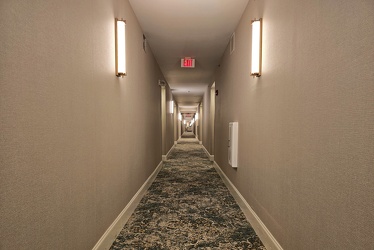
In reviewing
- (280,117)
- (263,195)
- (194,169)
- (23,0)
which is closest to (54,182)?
(23,0)

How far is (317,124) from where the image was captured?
130 centimetres

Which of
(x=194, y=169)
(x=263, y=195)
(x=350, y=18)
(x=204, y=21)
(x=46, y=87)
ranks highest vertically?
(x=204, y=21)

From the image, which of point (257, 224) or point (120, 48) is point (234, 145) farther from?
point (120, 48)

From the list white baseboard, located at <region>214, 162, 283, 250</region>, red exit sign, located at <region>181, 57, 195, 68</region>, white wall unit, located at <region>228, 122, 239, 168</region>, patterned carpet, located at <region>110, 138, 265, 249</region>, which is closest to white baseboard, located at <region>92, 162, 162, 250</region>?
patterned carpet, located at <region>110, 138, 265, 249</region>

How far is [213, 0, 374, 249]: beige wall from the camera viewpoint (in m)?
0.99

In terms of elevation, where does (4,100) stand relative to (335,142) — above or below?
above

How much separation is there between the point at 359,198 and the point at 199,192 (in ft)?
9.54

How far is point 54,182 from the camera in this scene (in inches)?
48.7

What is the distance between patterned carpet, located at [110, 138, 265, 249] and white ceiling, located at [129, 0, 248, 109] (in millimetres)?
2907

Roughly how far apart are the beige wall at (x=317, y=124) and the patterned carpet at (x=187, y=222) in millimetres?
386

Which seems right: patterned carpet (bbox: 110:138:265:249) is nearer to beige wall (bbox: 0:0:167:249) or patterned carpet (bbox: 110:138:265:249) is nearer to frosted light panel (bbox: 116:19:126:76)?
beige wall (bbox: 0:0:167:249)

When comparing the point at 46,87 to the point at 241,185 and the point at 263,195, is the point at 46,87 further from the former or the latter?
the point at 241,185

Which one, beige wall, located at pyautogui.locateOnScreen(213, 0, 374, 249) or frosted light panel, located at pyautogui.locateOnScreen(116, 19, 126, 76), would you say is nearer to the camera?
beige wall, located at pyautogui.locateOnScreen(213, 0, 374, 249)

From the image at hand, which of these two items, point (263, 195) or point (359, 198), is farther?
point (263, 195)
